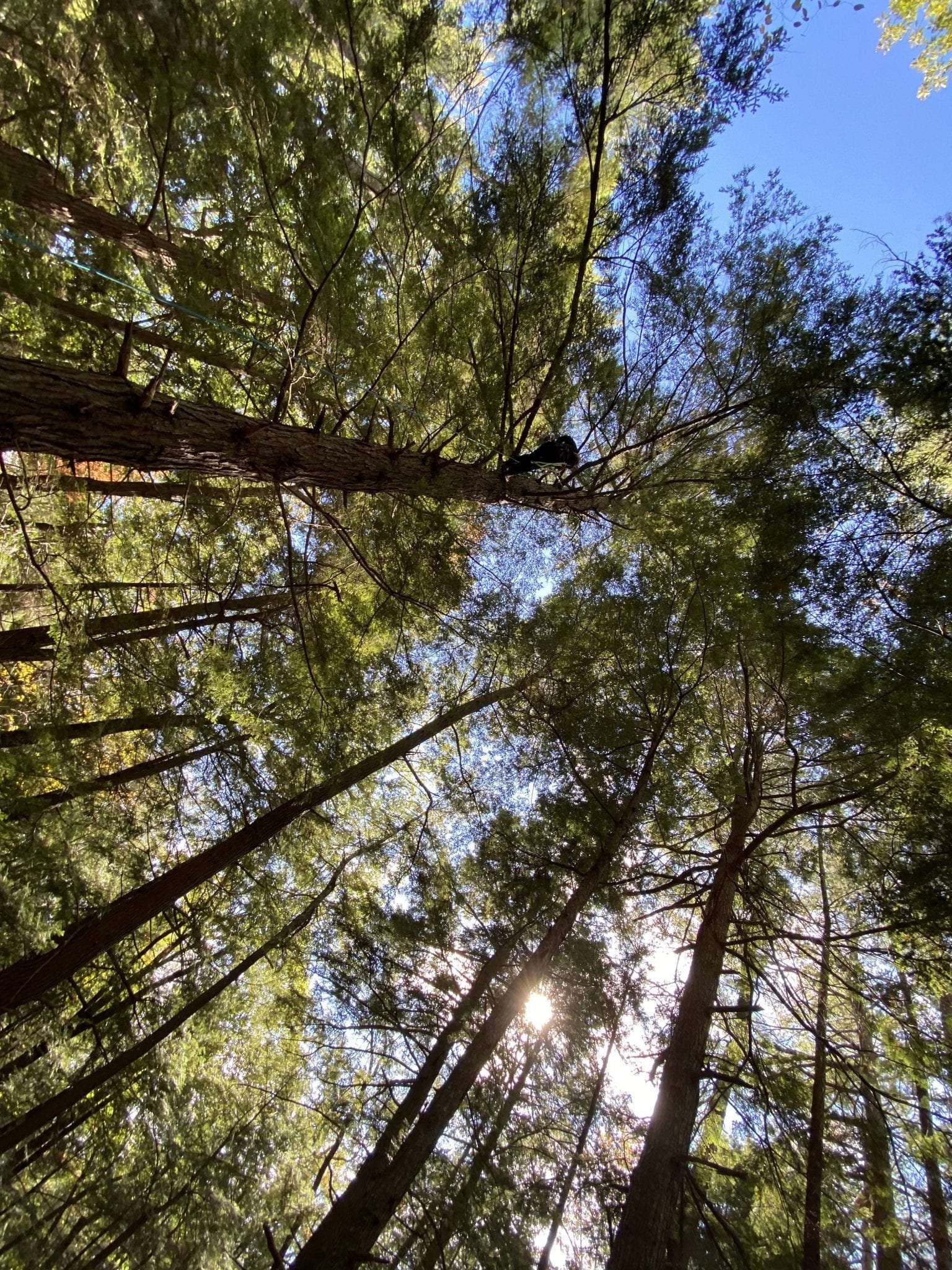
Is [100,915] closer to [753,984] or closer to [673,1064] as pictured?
[673,1064]

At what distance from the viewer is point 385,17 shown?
333cm

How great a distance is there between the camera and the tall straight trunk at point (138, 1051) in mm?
3734

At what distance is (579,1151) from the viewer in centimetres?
448

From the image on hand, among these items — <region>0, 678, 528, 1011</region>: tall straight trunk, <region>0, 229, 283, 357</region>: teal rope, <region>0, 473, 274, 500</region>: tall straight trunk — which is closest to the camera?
<region>0, 229, 283, 357</region>: teal rope

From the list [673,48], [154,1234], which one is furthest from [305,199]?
[154,1234]

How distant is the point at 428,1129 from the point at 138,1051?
218cm

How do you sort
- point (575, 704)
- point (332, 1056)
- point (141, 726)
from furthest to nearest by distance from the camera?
1. point (332, 1056)
2. point (575, 704)
3. point (141, 726)

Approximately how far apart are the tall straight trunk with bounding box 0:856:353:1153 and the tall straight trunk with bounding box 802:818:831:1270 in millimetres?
3631

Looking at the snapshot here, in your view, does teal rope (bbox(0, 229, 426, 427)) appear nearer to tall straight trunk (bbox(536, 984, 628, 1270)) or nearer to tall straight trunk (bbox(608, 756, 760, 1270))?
tall straight trunk (bbox(608, 756, 760, 1270))

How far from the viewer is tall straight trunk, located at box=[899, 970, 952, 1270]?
3525 millimetres

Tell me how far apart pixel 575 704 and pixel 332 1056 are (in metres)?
3.74

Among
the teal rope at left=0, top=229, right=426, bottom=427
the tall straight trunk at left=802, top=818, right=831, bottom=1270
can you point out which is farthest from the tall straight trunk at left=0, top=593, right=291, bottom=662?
the tall straight trunk at left=802, top=818, right=831, bottom=1270

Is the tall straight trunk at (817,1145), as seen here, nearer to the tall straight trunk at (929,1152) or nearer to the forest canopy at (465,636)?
the forest canopy at (465,636)

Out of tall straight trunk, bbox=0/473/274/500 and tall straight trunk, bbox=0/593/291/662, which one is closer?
tall straight trunk, bbox=0/473/274/500
